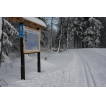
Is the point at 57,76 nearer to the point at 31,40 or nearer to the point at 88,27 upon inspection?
the point at 31,40

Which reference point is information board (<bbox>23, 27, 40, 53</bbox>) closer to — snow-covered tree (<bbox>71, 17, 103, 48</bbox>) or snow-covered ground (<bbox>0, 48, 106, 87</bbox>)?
snow-covered ground (<bbox>0, 48, 106, 87</bbox>)

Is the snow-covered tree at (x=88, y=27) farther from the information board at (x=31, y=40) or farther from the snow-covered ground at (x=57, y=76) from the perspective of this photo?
the information board at (x=31, y=40)

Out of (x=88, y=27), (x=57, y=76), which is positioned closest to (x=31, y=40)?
(x=57, y=76)

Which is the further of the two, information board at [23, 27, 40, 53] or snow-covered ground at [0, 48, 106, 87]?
information board at [23, 27, 40, 53]

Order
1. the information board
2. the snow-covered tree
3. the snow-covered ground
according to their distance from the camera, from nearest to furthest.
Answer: the snow-covered ground, the information board, the snow-covered tree

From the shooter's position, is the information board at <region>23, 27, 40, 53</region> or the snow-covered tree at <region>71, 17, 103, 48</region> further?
the snow-covered tree at <region>71, 17, 103, 48</region>

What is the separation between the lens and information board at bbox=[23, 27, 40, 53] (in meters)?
5.09

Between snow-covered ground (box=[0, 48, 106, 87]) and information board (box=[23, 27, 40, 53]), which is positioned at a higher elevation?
information board (box=[23, 27, 40, 53])

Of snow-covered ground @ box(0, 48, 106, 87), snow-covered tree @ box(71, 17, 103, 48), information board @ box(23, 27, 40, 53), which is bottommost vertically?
snow-covered ground @ box(0, 48, 106, 87)

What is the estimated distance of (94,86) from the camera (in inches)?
161

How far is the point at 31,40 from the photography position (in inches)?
220

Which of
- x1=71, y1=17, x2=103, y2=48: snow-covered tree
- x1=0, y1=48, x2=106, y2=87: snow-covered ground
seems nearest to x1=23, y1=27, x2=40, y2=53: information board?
x1=0, y1=48, x2=106, y2=87: snow-covered ground

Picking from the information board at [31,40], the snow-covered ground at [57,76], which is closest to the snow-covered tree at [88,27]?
the snow-covered ground at [57,76]

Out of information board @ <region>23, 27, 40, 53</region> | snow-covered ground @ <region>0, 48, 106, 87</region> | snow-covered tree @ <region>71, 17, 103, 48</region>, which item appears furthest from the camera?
snow-covered tree @ <region>71, 17, 103, 48</region>
